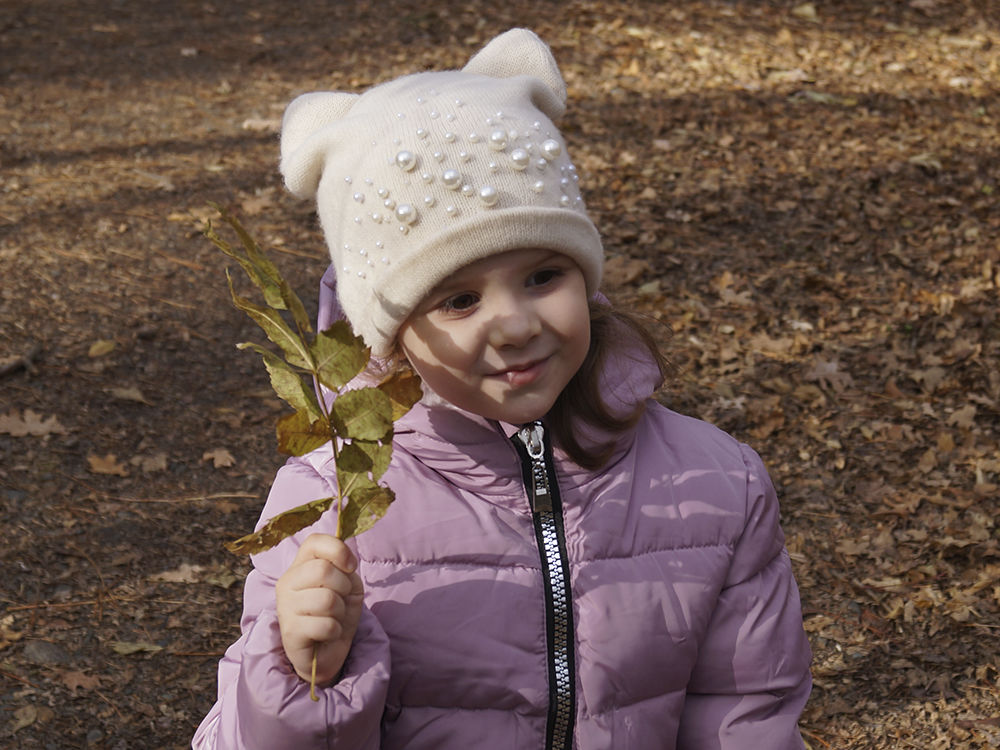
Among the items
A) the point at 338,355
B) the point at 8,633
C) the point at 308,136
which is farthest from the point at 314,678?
the point at 8,633

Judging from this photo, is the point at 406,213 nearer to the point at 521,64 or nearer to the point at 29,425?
the point at 521,64

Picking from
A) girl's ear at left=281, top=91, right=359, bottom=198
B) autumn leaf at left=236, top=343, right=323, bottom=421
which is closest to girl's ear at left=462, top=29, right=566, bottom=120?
girl's ear at left=281, top=91, right=359, bottom=198

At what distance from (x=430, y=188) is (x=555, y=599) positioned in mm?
826

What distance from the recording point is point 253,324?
17.6ft

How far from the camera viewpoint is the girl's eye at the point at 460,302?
207cm

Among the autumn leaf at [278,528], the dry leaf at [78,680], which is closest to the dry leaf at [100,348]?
the dry leaf at [78,680]

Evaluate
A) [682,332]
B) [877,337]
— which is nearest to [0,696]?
[682,332]

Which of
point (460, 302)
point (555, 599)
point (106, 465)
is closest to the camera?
point (460, 302)

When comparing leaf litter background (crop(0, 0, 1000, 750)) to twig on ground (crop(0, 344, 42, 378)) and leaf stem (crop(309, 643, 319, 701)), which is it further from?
leaf stem (crop(309, 643, 319, 701))

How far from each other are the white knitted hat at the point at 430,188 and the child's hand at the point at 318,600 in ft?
1.62

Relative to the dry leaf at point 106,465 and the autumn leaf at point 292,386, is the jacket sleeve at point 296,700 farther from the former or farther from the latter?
the dry leaf at point 106,465

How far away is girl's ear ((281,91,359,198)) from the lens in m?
2.21

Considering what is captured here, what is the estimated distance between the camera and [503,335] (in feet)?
6.52

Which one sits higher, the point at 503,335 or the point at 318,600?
the point at 503,335
